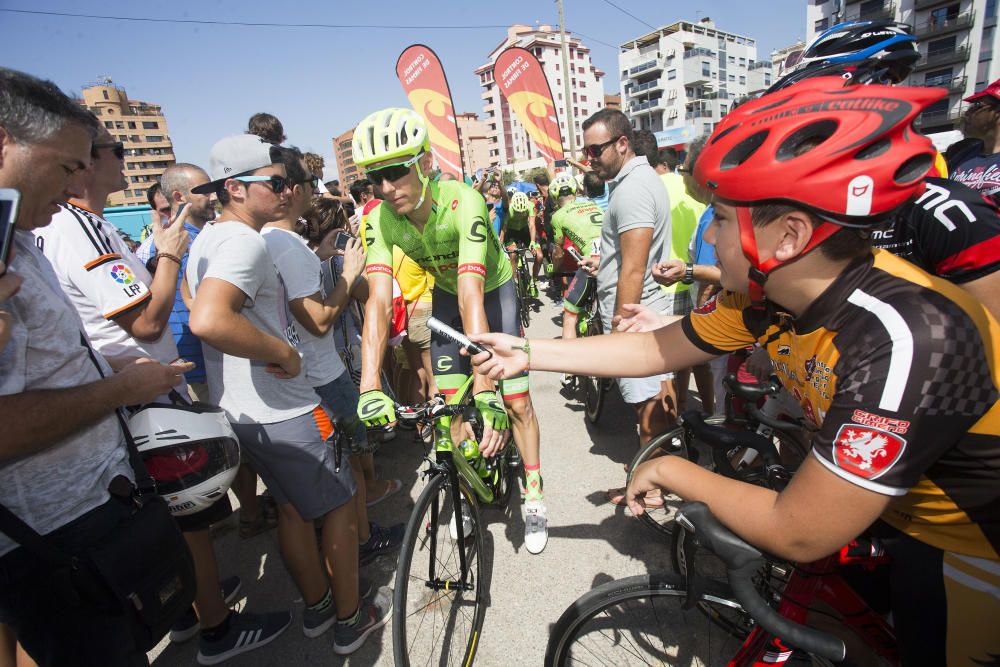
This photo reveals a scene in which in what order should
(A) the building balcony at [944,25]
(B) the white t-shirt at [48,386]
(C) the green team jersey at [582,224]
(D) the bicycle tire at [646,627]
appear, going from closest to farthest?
(B) the white t-shirt at [48,386] < (D) the bicycle tire at [646,627] < (C) the green team jersey at [582,224] < (A) the building balcony at [944,25]

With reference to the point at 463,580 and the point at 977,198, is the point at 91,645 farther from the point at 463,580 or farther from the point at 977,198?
the point at 977,198

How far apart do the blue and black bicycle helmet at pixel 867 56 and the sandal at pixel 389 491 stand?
3.78 m

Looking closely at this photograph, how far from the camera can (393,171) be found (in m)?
2.71

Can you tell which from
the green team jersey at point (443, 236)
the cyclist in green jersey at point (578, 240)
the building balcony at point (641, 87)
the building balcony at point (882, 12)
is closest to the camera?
the green team jersey at point (443, 236)

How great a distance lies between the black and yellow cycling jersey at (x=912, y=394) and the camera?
991 mm

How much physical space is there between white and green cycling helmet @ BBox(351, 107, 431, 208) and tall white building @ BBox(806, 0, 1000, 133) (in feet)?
161

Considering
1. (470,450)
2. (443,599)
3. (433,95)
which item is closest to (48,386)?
(470,450)

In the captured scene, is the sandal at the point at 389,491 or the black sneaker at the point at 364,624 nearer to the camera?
the black sneaker at the point at 364,624

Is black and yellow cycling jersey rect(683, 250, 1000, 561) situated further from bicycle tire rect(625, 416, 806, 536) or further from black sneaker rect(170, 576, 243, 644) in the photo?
black sneaker rect(170, 576, 243, 644)

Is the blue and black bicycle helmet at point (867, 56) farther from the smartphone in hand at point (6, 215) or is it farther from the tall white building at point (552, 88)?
the tall white building at point (552, 88)

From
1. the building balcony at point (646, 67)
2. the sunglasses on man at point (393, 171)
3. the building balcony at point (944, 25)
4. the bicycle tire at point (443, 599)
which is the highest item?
the building balcony at point (646, 67)

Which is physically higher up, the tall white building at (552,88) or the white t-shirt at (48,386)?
the tall white building at (552,88)

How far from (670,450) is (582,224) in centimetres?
298

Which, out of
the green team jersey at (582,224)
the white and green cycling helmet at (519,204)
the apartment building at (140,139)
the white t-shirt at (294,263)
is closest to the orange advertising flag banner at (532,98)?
the white and green cycling helmet at (519,204)
